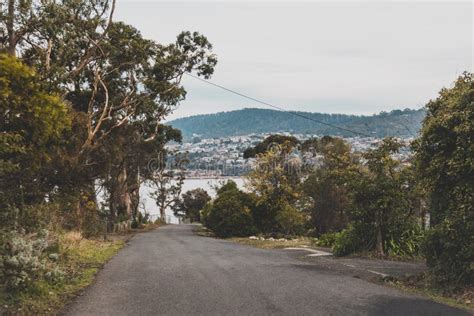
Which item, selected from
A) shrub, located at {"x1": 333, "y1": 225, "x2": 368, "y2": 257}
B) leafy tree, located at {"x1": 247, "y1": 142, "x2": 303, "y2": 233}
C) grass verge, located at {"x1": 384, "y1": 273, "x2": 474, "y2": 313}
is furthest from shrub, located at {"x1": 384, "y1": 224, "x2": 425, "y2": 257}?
leafy tree, located at {"x1": 247, "y1": 142, "x2": 303, "y2": 233}

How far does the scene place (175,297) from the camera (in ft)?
30.6

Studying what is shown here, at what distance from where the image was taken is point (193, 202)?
78.7 m

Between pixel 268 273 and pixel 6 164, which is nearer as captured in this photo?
pixel 6 164

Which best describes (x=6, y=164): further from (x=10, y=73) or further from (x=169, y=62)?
(x=169, y=62)

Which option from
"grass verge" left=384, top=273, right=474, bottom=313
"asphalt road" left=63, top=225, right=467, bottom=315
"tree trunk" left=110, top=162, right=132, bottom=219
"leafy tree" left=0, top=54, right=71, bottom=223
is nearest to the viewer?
"leafy tree" left=0, top=54, right=71, bottom=223

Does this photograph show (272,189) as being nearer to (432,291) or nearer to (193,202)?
(432,291)

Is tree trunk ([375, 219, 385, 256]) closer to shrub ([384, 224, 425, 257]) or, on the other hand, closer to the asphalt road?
shrub ([384, 224, 425, 257])

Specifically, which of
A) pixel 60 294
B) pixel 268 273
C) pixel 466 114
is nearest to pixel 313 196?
pixel 268 273

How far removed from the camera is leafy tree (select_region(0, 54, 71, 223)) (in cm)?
819

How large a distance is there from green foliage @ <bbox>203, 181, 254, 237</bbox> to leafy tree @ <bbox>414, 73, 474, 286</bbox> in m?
21.6

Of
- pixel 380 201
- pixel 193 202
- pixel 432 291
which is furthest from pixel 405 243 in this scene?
pixel 193 202

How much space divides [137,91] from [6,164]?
20.7 metres

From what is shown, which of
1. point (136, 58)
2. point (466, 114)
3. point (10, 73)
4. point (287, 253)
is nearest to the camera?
point (10, 73)

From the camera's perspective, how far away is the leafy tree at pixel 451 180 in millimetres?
10125
